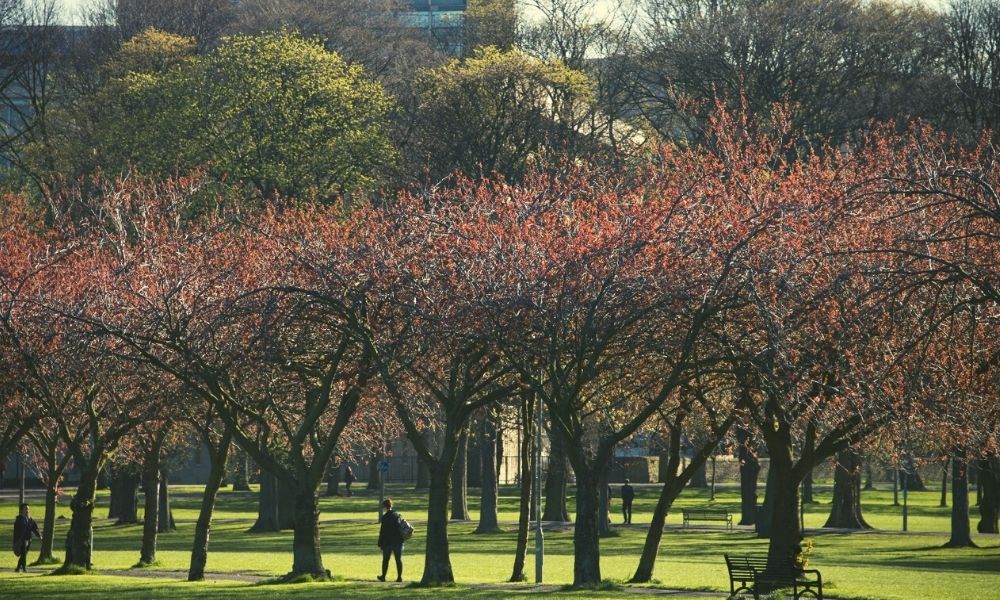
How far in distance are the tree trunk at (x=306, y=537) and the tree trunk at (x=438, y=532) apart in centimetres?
235

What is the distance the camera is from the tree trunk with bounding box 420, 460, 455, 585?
28984 mm

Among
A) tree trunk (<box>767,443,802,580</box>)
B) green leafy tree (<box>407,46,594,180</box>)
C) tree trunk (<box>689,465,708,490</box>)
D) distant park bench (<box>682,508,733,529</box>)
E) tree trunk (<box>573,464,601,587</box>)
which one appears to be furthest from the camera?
tree trunk (<box>689,465,708,490</box>)

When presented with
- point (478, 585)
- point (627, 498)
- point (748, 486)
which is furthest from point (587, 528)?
point (627, 498)

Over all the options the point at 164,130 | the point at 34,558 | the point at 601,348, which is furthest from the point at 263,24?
the point at 601,348

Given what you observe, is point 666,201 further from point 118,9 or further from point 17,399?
point 118,9

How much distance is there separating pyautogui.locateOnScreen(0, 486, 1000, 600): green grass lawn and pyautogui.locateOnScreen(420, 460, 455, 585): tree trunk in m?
0.60

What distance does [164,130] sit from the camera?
5188 centimetres

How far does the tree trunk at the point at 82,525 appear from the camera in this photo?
111 feet

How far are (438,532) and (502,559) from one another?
1060 centimetres

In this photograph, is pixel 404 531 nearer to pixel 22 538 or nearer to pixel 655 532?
pixel 655 532

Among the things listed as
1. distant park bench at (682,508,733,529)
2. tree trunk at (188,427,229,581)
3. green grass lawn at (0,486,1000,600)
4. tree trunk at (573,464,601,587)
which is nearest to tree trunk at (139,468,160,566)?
green grass lawn at (0,486,1000,600)

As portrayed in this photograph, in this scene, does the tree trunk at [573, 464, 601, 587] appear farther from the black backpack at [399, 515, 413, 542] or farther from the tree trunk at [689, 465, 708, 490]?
the tree trunk at [689, 465, 708, 490]

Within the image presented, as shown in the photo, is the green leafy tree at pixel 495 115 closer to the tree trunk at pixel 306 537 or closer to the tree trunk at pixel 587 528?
Answer: the tree trunk at pixel 306 537

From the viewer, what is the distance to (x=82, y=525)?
3450 centimetres
